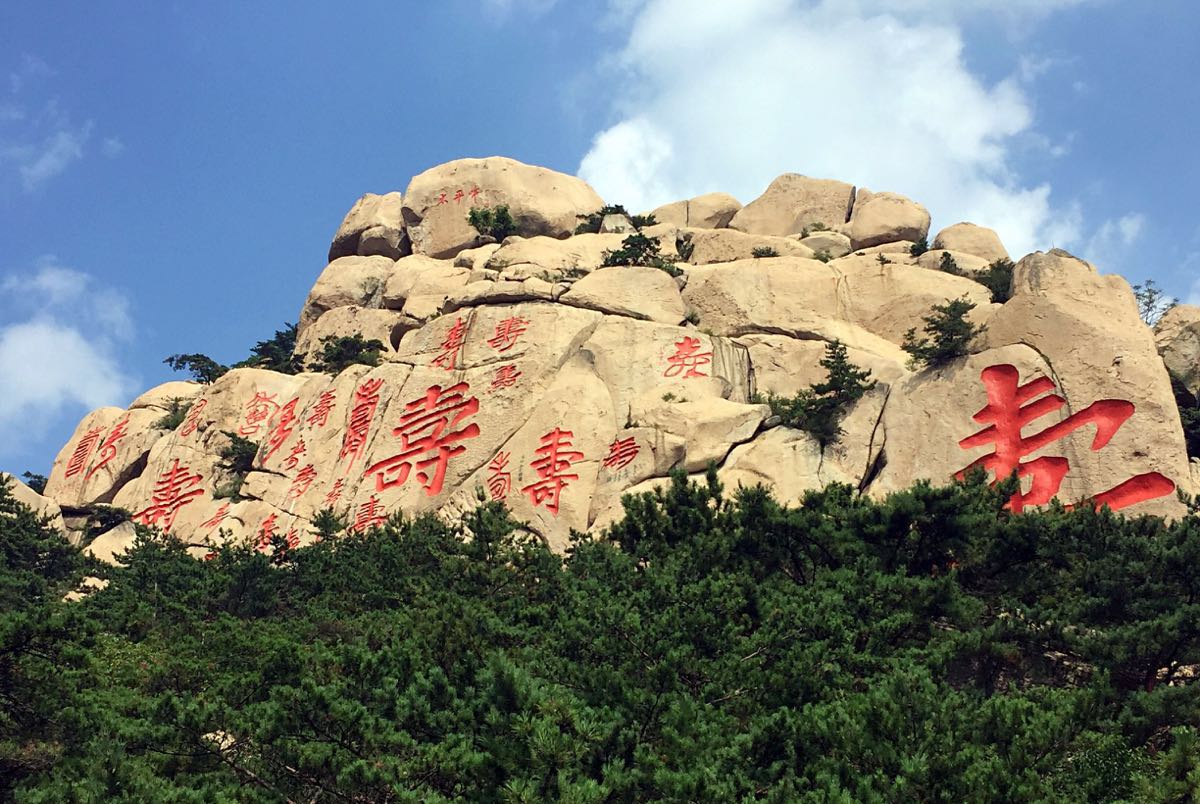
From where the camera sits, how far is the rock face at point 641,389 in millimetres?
15375

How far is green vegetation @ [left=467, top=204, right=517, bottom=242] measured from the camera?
25.5 metres

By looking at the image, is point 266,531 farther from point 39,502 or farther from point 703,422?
point 703,422

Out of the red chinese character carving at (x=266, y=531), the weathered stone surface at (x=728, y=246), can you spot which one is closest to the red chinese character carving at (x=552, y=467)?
the red chinese character carving at (x=266, y=531)

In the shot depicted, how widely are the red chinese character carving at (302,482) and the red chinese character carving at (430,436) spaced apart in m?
1.42

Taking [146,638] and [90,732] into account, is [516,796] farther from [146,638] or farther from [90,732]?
[146,638]

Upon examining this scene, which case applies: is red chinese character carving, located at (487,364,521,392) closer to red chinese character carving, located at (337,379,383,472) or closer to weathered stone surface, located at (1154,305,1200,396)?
red chinese character carving, located at (337,379,383,472)

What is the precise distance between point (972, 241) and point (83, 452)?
18547mm

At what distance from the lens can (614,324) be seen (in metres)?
18.7

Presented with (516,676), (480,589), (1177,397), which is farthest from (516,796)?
(1177,397)

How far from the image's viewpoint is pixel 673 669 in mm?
9336

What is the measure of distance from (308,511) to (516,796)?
1220 centimetres

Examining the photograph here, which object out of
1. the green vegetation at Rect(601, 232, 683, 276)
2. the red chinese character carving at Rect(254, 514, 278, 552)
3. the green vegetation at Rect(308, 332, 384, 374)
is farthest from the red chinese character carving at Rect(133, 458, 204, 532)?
the green vegetation at Rect(601, 232, 683, 276)

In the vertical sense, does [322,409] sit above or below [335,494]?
above

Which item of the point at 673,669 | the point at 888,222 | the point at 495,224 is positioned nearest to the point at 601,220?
the point at 495,224
